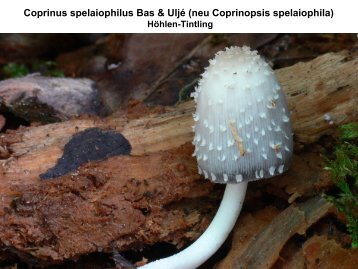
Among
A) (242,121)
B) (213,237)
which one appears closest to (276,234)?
(213,237)

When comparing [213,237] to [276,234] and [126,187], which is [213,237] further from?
[126,187]

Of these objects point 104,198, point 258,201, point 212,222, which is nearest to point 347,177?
point 258,201

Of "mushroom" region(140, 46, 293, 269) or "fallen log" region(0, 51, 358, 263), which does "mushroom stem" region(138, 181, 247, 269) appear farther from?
"mushroom" region(140, 46, 293, 269)

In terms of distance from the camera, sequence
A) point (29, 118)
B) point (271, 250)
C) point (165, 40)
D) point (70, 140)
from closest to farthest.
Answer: point (271, 250) < point (70, 140) < point (29, 118) < point (165, 40)

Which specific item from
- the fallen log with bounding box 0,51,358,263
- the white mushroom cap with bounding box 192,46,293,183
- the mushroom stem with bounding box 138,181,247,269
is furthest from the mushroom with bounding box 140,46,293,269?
the fallen log with bounding box 0,51,358,263

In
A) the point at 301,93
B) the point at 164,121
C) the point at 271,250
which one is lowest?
the point at 271,250

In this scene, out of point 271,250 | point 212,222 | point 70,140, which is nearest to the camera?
point 271,250
